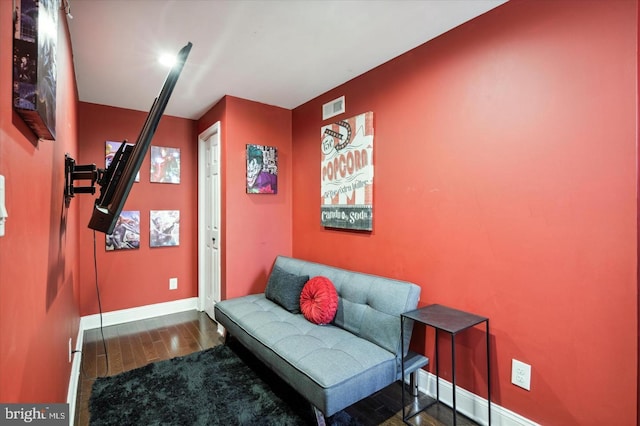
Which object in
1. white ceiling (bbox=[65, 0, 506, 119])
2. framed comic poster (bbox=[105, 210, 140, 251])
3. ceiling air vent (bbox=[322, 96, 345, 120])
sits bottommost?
framed comic poster (bbox=[105, 210, 140, 251])

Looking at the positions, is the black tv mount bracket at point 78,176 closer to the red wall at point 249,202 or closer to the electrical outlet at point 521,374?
the red wall at point 249,202

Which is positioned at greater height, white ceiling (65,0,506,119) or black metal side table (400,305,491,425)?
white ceiling (65,0,506,119)

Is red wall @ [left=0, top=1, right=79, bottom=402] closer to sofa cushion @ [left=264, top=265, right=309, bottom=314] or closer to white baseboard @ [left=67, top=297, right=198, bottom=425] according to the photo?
sofa cushion @ [left=264, top=265, right=309, bottom=314]

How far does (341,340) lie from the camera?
2.02 m

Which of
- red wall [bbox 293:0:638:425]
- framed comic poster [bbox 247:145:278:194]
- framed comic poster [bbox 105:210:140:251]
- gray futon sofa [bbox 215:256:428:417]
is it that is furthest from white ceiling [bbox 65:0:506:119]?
gray futon sofa [bbox 215:256:428:417]

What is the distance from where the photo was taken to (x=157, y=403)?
200 cm

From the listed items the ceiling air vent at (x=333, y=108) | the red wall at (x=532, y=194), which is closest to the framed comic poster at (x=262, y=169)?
the ceiling air vent at (x=333, y=108)

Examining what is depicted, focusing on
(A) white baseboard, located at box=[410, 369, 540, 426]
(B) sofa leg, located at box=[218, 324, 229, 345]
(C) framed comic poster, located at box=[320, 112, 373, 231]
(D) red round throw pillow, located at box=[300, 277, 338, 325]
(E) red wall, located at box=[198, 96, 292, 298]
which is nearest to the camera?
(A) white baseboard, located at box=[410, 369, 540, 426]

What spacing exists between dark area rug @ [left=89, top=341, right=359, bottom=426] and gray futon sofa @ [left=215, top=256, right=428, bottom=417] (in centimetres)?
26

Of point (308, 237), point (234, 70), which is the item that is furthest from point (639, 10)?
point (308, 237)

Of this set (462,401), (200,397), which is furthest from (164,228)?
(462,401)

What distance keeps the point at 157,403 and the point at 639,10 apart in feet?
10.7

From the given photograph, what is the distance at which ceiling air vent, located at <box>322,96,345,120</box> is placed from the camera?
281 cm

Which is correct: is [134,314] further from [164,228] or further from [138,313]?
[164,228]
